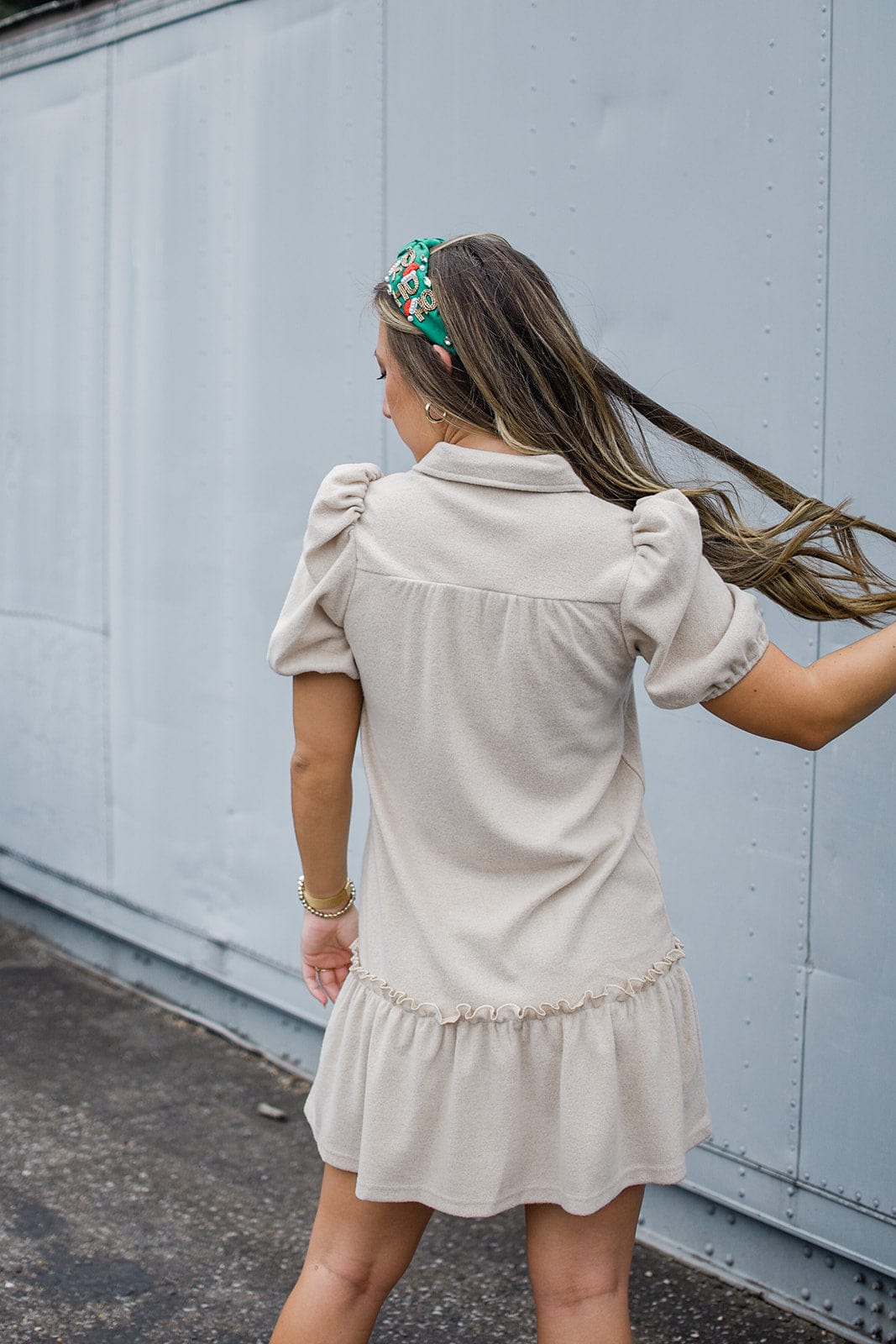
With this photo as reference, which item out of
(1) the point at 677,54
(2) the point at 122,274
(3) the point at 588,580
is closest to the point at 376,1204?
(3) the point at 588,580

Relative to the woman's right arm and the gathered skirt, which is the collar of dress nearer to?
the woman's right arm

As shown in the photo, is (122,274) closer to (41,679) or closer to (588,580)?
(41,679)

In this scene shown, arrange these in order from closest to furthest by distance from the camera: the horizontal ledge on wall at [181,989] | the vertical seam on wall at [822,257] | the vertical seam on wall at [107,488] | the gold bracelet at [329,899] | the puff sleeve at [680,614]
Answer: the puff sleeve at [680,614] → the gold bracelet at [329,899] → the vertical seam on wall at [822,257] → the horizontal ledge on wall at [181,989] → the vertical seam on wall at [107,488]

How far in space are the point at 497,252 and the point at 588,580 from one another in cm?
→ 41

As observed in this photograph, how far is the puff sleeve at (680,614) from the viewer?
1.64 metres

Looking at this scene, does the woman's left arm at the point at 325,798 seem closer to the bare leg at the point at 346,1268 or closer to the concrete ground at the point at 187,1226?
the bare leg at the point at 346,1268

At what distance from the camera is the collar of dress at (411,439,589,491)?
1673mm

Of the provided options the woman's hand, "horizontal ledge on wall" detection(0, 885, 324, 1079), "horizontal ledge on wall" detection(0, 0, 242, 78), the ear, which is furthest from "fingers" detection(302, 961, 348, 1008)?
"horizontal ledge on wall" detection(0, 0, 242, 78)

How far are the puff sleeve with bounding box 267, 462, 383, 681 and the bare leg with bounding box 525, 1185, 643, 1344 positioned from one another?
73 cm

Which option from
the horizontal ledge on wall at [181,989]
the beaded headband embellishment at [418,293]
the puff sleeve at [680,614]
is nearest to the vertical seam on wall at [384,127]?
the horizontal ledge on wall at [181,989]

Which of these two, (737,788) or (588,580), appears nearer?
(588,580)

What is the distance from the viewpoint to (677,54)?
A: 109 inches

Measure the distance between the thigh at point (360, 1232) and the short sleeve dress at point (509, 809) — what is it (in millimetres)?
49

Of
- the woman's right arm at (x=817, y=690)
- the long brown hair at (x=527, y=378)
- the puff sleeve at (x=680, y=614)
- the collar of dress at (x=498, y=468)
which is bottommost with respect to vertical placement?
the woman's right arm at (x=817, y=690)
